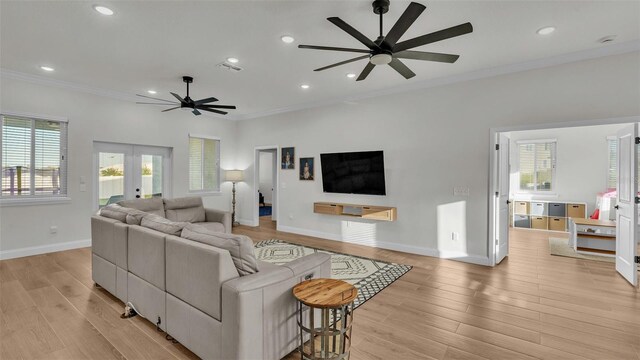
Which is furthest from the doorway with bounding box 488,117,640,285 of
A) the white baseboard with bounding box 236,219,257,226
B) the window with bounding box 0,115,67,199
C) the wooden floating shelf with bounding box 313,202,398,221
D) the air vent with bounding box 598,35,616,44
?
the window with bounding box 0,115,67,199

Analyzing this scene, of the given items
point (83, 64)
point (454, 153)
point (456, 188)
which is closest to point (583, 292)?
point (456, 188)

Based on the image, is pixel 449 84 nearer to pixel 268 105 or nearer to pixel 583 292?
pixel 583 292

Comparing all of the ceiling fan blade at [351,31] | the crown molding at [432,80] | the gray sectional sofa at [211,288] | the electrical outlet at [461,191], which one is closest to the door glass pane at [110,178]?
the crown molding at [432,80]

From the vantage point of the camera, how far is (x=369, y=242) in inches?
222

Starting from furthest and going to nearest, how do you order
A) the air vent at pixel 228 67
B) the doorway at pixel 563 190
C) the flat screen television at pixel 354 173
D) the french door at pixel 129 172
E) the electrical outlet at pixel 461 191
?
the french door at pixel 129 172
the flat screen television at pixel 354 173
the electrical outlet at pixel 461 191
the doorway at pixel 563 190
the air vent at pixel 228 67

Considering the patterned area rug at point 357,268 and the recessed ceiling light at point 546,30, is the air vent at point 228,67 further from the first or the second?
the recessed ceiling light at point 546,30

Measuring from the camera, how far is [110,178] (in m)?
5.81

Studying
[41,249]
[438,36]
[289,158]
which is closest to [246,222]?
[289,158]

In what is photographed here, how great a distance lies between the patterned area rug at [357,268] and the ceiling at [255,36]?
115 inches

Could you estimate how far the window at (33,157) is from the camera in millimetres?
4629

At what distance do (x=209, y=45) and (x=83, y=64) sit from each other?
217 cm

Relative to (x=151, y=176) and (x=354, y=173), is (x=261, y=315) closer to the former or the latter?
(x=354, y=173)

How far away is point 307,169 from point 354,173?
125cm

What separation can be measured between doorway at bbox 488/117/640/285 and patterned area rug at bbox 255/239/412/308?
1669 millimetres
